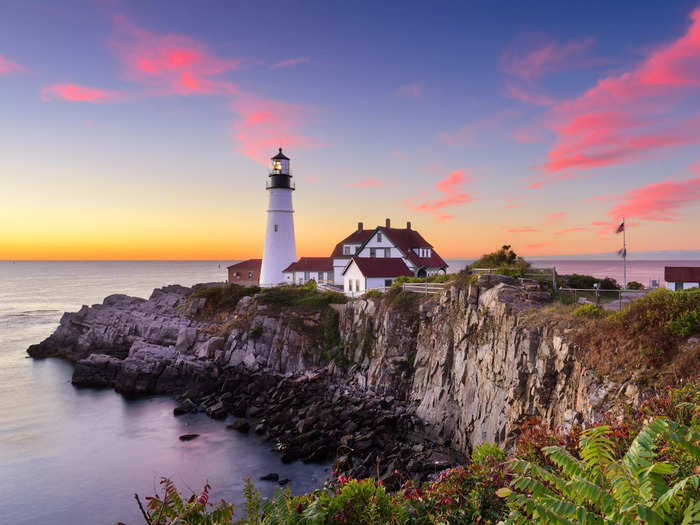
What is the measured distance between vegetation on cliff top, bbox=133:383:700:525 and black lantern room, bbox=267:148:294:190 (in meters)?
50.1

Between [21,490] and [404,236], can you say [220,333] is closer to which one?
[21,490]

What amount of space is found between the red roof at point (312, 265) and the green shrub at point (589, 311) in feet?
129

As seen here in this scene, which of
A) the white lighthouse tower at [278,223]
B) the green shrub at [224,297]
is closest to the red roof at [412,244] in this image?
the white lighthouse tower at [278,223]

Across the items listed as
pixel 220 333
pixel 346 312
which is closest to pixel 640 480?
pixel 346 312

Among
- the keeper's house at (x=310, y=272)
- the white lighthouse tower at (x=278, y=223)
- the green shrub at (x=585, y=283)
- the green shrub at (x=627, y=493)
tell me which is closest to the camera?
the green shrub at (x=627, y=493)

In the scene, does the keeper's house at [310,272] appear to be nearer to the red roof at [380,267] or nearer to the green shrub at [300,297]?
the green shrub at [300,297]

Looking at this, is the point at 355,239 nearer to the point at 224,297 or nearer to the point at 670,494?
the point at 224,297

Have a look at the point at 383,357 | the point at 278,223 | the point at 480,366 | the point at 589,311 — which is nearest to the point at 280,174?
the point at 278,223

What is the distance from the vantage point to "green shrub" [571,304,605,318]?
16766 millimetres

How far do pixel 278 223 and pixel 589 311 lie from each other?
43.5 metres

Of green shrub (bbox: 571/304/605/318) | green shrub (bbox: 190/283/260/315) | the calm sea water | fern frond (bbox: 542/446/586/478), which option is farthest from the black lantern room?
fern frond (bbox: 542/446/586/478)

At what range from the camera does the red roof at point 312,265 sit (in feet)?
180

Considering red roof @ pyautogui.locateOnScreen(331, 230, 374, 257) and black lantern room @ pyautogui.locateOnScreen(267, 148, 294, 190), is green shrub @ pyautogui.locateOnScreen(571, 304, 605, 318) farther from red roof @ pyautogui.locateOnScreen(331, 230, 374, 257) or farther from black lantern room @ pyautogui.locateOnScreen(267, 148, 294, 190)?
black lantern room @ pyautogui.locateOnScreen(267, 148, 294, 190)

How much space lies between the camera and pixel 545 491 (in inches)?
184
